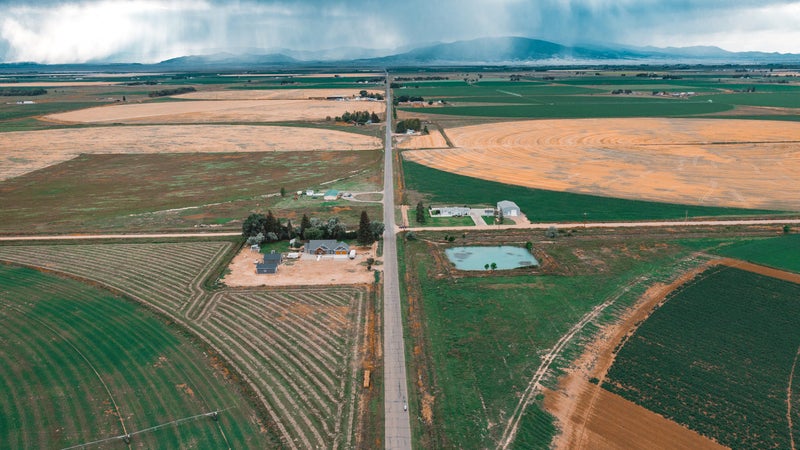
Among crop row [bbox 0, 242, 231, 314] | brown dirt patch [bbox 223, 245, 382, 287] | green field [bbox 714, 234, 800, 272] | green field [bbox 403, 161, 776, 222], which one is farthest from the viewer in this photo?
green field [bbox 403, 161, 776, 222]

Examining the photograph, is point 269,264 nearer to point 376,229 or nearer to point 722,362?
point 376,229

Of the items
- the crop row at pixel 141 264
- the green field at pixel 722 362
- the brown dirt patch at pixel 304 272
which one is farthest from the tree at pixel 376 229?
the green field at pixel 722 362

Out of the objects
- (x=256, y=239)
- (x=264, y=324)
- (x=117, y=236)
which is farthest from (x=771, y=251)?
(x=117, y=236)

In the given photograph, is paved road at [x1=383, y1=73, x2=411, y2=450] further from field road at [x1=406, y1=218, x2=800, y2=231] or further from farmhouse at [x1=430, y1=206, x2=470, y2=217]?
field road at [x1=406, y1=218, x2=800, y2=231]

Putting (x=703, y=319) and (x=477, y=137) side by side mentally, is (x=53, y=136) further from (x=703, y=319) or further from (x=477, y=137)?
(x=703, y=319)

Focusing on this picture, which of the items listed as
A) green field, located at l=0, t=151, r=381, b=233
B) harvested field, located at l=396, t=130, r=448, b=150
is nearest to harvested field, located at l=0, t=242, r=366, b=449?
green field, located at l=0, t=151, r=381, b=233

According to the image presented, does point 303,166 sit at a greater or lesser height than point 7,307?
greater

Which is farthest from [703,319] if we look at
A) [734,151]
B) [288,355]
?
[734,151]
